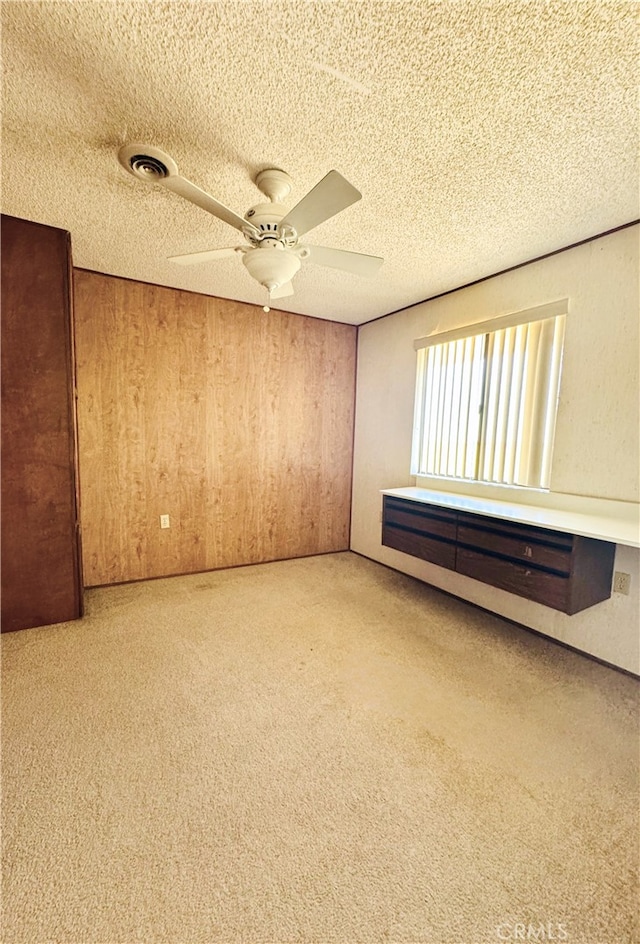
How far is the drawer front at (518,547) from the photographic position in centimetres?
190

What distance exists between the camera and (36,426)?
232 cm

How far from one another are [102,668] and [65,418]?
4.87 feet

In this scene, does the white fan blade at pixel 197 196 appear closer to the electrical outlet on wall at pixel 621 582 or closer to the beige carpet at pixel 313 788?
the beige carpet at pixel 313 788

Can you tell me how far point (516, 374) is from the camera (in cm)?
256

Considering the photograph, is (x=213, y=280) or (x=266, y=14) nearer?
(x=266, y=14)

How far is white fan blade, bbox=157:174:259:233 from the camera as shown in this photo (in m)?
1.28

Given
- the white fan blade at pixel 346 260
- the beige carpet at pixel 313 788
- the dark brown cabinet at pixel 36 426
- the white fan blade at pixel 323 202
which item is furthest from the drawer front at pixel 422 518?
the dark brown cabinet at pixel 36 426

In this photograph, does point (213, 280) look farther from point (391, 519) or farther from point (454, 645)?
point (454, 645)

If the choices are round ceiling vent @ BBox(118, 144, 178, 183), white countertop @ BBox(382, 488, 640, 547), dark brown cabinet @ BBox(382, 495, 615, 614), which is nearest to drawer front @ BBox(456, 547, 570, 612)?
dark brown cabinet @ BBox(382, 495, 615, 614)

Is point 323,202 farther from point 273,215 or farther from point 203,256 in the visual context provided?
point 203,256

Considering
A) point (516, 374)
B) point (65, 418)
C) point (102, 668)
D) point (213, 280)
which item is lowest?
point (102, 668)

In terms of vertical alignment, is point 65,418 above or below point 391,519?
above

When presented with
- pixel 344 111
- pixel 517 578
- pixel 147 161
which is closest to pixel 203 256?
pixel 147 161

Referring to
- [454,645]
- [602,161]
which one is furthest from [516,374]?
[454,645]
